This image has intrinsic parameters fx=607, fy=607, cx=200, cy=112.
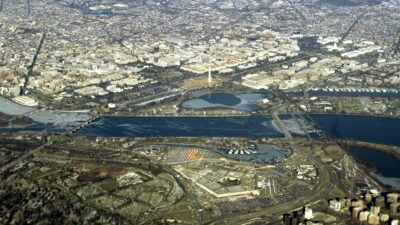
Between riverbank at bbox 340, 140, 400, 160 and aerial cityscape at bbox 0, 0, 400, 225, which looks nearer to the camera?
aerial cityscape at bbox 0, 0, 400, 225

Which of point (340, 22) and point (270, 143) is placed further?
point (340, 22)

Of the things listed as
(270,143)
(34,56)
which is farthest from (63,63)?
(270,143)

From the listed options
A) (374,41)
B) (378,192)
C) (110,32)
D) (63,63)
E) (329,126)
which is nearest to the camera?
(378,192)

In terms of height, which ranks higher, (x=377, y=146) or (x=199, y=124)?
(x=377, y=146)

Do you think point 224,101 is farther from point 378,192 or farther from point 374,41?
point 374,41

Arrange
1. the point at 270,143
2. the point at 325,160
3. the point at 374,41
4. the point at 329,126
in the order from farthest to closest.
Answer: the point at 374,41, the point at 329,126, the point at 270,143, the point at 325,160

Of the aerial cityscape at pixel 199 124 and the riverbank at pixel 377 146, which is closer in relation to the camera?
the aerial cityscape at pixel 199 124

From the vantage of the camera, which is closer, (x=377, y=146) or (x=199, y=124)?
(x=377, y=146)
